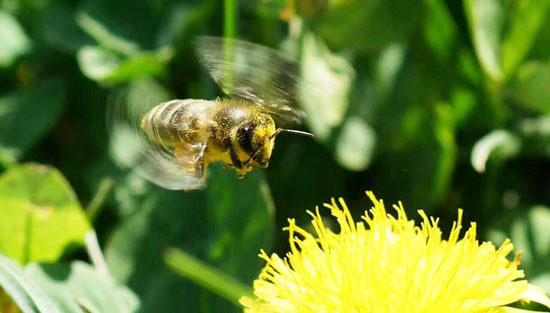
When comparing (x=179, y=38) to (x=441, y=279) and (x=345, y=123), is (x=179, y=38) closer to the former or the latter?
(x=345, y=123)

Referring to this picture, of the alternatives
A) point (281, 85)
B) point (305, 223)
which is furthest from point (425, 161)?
point (281, 85)

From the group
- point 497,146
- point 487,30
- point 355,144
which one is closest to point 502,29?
point 487,30

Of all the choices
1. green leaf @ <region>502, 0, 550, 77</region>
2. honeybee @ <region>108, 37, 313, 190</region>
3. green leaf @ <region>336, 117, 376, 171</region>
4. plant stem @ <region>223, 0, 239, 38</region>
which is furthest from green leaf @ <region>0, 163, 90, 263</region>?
green leaf @ <region>502, 0, 550, 77</region>

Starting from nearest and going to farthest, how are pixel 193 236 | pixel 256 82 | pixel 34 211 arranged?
pixel 256 82
pixel 34 211
pixel 193 236

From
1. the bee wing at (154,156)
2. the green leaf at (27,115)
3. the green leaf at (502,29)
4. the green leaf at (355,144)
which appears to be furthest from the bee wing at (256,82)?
the green leaf at (27,115)

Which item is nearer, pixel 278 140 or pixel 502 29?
pixel 502 29

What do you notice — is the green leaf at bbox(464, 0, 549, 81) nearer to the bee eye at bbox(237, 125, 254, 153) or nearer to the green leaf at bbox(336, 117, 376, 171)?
the green leaf at bbox(336, 117, 376, 171)

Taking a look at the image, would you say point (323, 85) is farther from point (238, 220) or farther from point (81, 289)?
point (81, 289)

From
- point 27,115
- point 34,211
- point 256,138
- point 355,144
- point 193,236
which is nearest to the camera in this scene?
point 256,138
